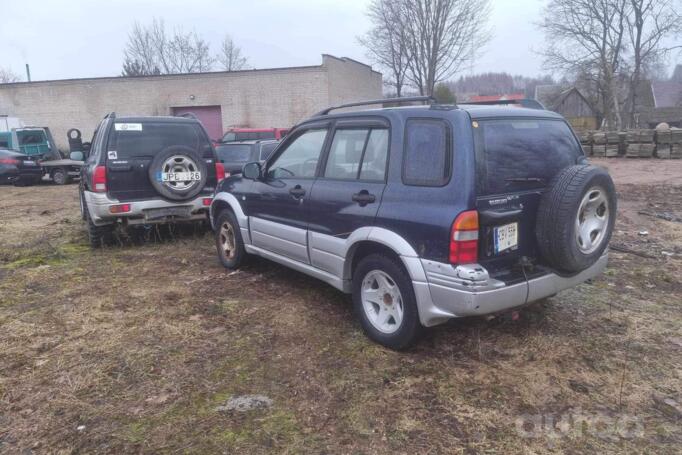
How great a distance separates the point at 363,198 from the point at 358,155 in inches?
16.7

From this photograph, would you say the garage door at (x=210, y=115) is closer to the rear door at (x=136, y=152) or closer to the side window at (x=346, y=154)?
the rear door at (x=136, y=152)

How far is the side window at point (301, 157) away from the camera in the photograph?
14.4ft

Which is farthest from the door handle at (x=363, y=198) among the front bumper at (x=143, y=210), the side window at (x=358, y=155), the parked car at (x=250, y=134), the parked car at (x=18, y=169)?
the parked car at (x=18, y=169)

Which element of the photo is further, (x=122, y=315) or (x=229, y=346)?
(x=122, y=315)

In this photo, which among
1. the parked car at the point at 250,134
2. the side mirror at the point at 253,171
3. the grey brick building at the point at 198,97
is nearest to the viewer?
the side mirror at the point at 253,171

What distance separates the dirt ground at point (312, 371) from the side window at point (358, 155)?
1289mm

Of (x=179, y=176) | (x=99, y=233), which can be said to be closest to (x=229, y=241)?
(x=179, y=176)

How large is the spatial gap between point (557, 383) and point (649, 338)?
1.15 meters

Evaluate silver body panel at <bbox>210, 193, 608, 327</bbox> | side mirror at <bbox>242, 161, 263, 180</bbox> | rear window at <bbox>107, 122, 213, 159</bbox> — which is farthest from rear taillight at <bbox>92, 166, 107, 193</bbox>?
silver body panel at <bbox>210, 193, 608, 327</bbox>

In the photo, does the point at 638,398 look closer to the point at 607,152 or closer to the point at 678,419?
the point at 678,419

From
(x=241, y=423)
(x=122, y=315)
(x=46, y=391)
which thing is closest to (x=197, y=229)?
(x=122, y=315)

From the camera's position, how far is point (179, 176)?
6.59 metres

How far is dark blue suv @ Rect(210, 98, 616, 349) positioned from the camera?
3094 mm

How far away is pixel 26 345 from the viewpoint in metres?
3.88
